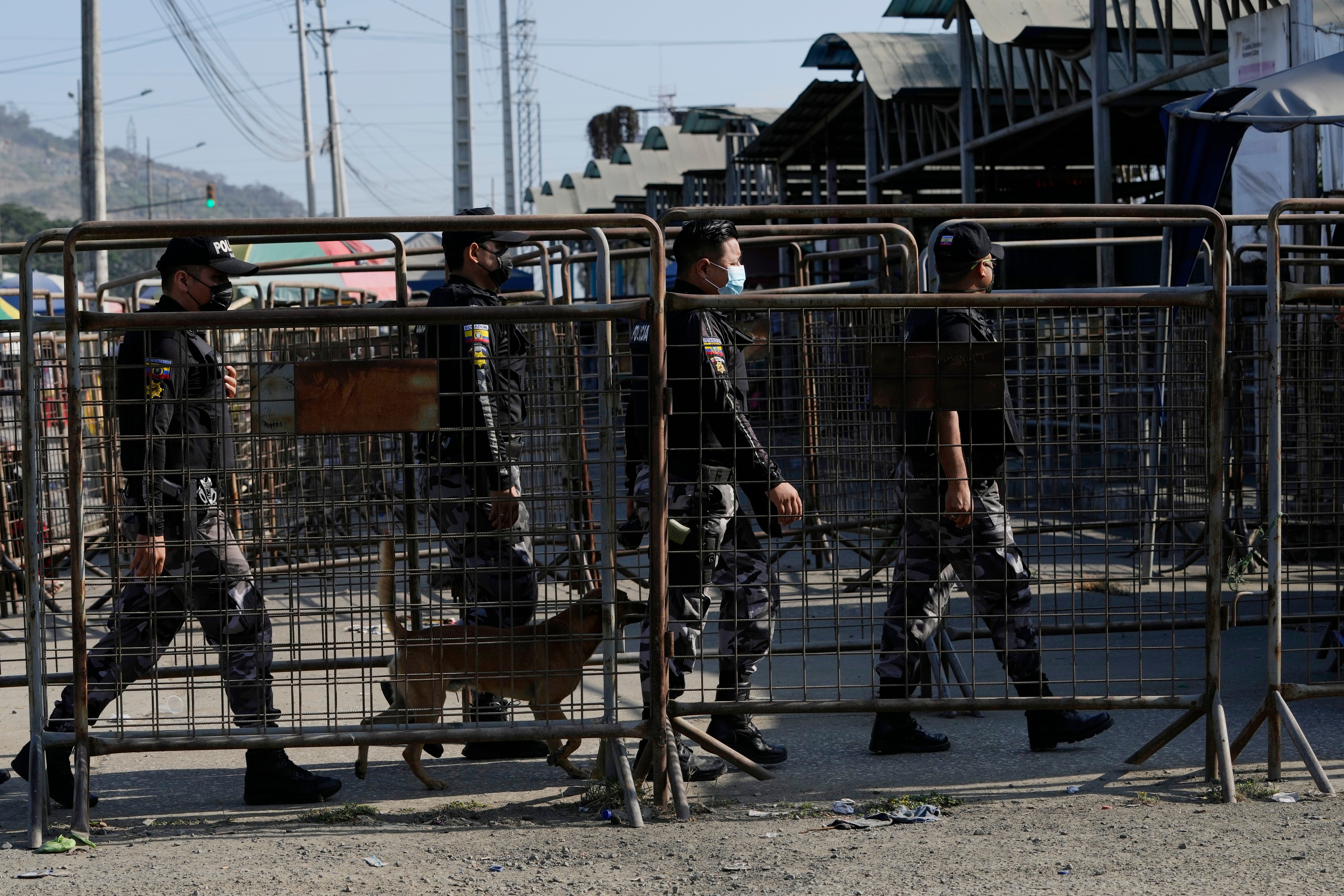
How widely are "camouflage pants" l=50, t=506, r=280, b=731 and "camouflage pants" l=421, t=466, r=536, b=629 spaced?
0.73 meters

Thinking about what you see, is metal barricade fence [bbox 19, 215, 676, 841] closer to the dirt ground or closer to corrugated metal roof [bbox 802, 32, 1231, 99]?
the dirt ground

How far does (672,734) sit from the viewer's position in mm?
4461

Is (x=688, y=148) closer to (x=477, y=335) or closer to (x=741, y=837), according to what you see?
(x=477, y=335)

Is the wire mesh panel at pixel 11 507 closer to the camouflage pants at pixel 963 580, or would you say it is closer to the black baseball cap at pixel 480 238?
the black baseball cap at pixel 480 238

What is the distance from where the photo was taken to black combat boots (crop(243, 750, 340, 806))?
181 inches

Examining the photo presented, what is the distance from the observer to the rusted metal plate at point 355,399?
430cm

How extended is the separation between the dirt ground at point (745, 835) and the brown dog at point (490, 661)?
0.33 metres

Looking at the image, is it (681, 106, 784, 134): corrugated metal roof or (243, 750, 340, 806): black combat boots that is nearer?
(243, 750, 340, 806): black combat boots

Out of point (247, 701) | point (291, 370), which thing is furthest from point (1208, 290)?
point (247, 701)

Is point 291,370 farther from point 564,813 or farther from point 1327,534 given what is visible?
point 1327,534

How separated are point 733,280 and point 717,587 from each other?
1.19 m

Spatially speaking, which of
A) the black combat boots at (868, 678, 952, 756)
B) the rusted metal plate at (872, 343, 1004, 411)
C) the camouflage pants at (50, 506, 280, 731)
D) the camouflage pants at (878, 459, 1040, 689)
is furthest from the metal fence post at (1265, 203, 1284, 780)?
the camouflage pants at (50, 506, 280, 731)

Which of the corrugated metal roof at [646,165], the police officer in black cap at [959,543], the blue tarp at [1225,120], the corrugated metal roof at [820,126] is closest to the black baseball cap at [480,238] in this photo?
the police officer in black cap at [959,543]

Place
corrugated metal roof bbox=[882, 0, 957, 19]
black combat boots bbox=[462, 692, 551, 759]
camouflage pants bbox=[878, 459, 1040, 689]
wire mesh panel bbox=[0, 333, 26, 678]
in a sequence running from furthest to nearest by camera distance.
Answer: corrugated metal roof bbox=[882, 0, 957, 19]
wire mesh panel bbox=[0, 333, 26, 678]
black combat boots bbox=[462, 692, 551, 759]
camouflage pants bbox=[878, 459, 1040, 689]
